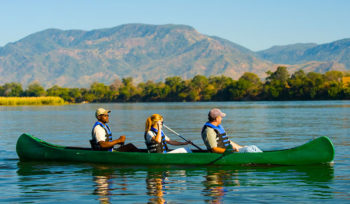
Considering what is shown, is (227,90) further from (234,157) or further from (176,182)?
(176,182)

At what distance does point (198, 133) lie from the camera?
27.8 m

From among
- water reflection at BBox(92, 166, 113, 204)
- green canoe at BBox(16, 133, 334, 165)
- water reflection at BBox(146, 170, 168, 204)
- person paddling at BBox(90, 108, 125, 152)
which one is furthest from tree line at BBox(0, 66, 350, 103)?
water reflection at BBox(146, 170, 168, 204)

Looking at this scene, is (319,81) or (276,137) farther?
(319,81)

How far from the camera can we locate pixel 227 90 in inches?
5359

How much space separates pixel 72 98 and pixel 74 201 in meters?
149

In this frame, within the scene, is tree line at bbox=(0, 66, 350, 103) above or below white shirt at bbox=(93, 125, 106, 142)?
above

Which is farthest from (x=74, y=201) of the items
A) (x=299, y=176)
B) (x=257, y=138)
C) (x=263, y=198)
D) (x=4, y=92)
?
(x=4, y=92)

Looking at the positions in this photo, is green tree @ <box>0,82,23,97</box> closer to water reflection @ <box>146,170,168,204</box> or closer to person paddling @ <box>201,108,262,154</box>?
water reflection @ <box>146,170,168,204</box>

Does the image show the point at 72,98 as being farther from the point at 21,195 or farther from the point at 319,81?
the point at 21,195

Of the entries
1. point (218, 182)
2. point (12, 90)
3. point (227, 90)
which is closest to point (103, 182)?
point (218, 182)

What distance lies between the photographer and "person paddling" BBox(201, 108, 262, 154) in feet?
43.6

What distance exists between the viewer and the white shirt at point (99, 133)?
570 inches

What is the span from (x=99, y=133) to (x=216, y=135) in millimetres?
3420

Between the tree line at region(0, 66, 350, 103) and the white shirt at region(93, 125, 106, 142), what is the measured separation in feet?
331
